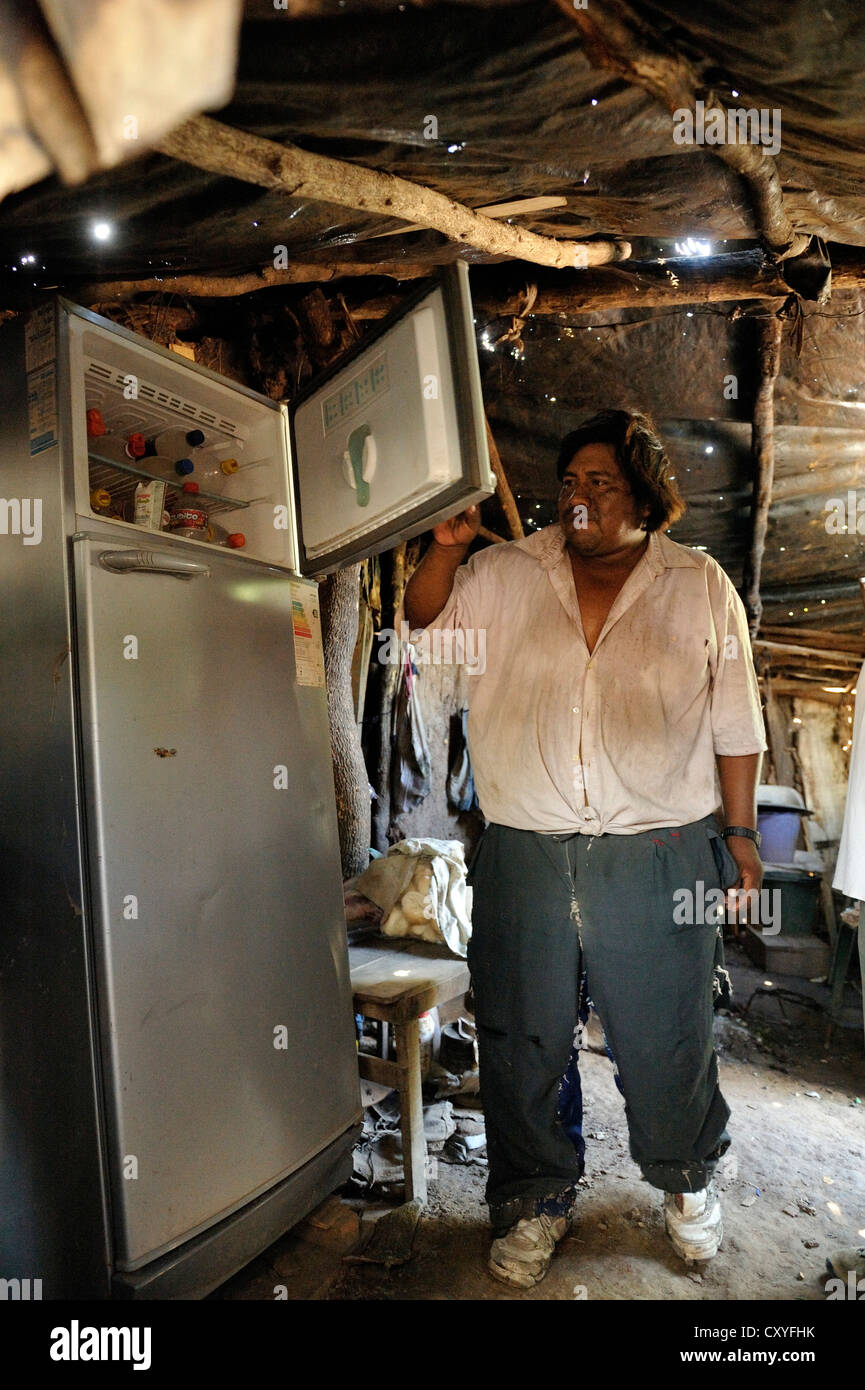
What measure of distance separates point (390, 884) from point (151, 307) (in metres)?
2.41

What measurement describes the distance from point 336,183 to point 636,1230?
10.4 feet

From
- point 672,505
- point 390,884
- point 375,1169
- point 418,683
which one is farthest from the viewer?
point 418,683

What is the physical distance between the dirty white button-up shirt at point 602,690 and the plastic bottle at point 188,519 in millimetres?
842

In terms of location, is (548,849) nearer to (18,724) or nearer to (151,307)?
(18,724)

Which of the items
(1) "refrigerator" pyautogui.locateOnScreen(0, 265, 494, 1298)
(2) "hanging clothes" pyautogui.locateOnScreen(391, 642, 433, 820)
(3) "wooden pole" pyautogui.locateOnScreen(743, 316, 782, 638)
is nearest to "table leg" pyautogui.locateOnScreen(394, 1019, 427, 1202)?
(1) "refrigerator" pyautogui.locateOnScreen(0, 265, 494, 1298)

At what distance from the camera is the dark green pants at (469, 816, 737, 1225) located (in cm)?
218

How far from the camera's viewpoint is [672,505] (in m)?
2.48

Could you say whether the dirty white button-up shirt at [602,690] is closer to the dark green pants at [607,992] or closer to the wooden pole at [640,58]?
the dark green pants at [607,992]

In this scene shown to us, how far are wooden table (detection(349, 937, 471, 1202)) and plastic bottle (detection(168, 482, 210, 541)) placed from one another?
5.32 ft

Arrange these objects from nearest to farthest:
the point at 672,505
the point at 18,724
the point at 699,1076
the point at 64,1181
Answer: the point at 64,1181
the point at 18,724
the point at 699,1076
the point at 672,505

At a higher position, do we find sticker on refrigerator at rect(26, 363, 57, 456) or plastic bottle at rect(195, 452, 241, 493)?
plastic bottle at rect(195, 452, 241, 493)

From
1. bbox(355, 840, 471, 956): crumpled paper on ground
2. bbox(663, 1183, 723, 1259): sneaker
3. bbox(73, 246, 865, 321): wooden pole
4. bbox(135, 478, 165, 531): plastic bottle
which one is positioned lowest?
bbox(663, 1183, 723, 1259): sneaker

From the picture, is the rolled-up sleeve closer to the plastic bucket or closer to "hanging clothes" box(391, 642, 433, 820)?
"hanging clothes" box(391, 642, 433, 820)
